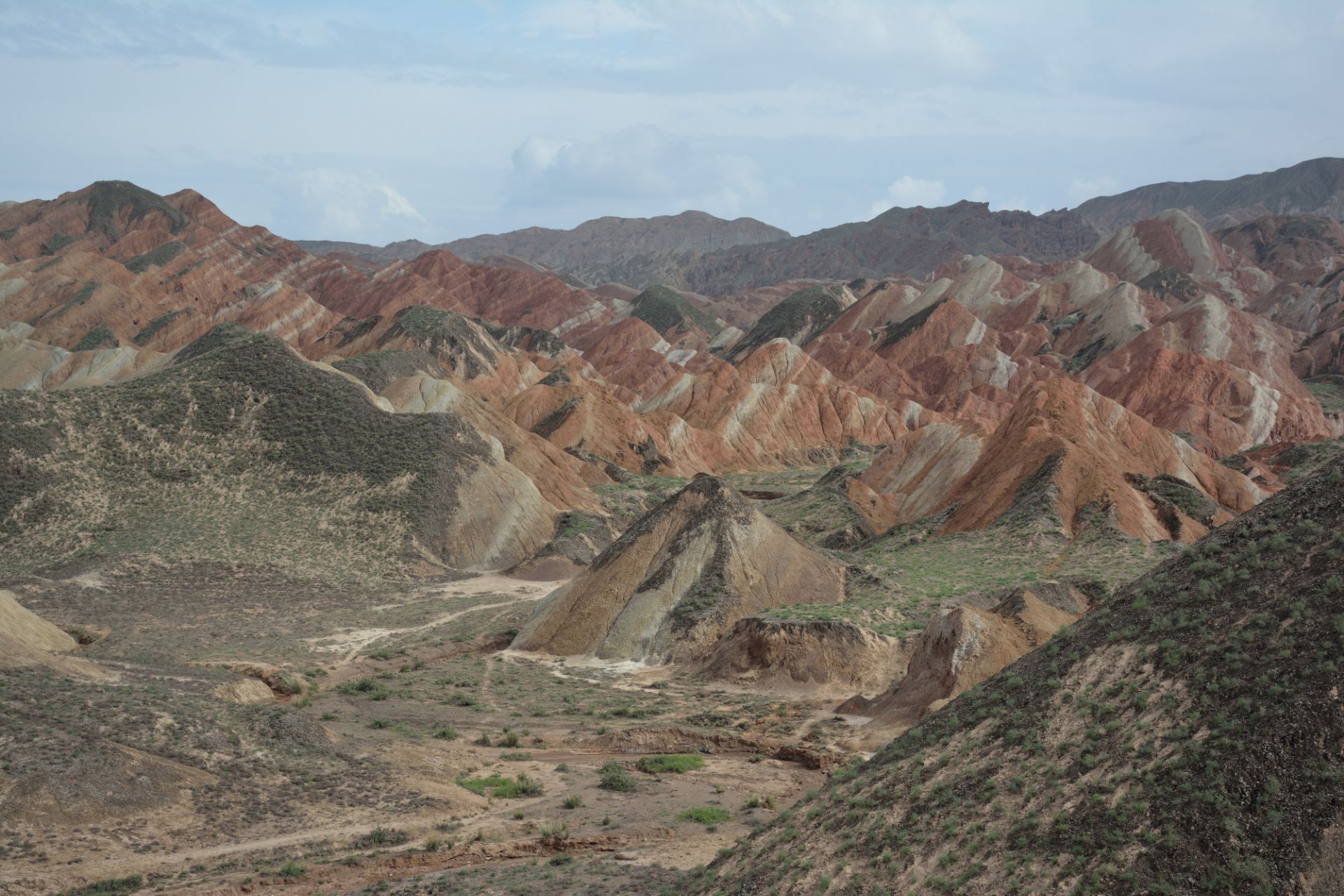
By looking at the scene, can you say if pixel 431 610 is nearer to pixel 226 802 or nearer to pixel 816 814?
pixel 226 802

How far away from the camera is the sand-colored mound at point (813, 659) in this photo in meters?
34.6

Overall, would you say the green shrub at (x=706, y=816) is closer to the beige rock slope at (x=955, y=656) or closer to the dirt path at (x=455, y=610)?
the beige rock slope at (x=955, y=656)

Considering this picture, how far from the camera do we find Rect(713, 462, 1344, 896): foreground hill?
13367 millimetres

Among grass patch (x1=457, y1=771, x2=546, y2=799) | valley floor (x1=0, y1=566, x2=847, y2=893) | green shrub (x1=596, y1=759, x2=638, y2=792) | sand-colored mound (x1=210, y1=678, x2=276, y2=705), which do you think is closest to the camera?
valley floor (x1=0, y1=566, x2=847, y2=893)

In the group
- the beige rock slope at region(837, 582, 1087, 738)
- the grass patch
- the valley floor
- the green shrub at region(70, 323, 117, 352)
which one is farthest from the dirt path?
Result: the green shrub at region(70, 323, 117, 352)

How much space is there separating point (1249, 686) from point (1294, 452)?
78.2 meters

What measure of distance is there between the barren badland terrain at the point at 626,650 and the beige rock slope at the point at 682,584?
152 mm

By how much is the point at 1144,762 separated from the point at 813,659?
20.4m

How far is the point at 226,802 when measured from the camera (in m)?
22.8

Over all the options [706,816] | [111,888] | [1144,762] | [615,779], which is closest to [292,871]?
[111,888]

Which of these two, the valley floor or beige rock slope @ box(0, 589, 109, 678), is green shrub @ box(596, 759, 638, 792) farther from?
beige rock slope @ box(0, 589, 109, 678)

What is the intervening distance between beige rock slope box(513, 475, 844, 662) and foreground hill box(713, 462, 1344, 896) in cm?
2142

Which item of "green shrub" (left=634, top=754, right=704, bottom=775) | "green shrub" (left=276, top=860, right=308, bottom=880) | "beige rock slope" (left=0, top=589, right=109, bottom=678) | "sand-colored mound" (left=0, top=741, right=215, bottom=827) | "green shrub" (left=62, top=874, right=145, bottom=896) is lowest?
"green shrub" (left=634, top=754, right=704, bottom=775)

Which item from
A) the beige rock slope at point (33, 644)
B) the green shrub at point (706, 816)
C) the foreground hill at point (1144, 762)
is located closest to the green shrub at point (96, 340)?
the beige rock slope at point (33, 644)
